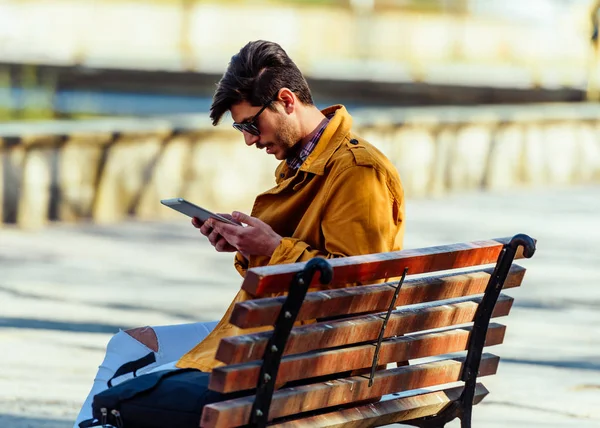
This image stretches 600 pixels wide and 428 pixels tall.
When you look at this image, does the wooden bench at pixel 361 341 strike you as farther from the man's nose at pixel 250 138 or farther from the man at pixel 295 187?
the man's nose at pixel 250 138

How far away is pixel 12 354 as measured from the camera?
7.05 m

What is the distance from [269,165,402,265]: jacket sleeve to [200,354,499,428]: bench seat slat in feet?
1.25

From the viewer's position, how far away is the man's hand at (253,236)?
4.16 metres

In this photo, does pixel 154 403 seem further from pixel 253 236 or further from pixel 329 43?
pixel 329 43

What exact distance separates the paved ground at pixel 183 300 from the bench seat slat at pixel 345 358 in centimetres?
168

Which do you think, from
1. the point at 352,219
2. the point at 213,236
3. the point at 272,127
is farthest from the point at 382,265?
the point at 213,236

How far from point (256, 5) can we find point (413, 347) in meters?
23.2

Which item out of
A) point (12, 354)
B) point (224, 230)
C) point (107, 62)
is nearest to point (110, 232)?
point (12, 354)

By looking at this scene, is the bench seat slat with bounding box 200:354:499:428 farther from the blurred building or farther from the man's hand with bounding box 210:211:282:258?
the blurred building

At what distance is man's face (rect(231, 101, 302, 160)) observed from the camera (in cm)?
426

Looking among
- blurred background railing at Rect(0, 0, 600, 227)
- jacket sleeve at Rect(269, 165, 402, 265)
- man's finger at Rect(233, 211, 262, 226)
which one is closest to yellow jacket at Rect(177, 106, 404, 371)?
jacket sleeve at Rect(269, 165, 402, 265)

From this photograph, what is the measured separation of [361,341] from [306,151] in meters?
0.67

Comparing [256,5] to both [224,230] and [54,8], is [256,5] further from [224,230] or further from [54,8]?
[224,230]

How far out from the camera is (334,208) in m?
4.10
